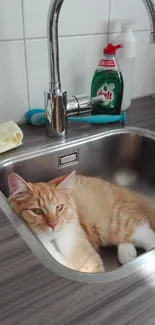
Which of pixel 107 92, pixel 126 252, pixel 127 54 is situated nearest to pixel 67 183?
pixel 126 252

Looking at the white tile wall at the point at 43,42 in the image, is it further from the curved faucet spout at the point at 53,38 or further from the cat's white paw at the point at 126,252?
the cat's white paw at the point at 126,252

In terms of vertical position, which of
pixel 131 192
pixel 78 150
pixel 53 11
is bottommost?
pixel 131 192

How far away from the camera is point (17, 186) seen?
604 mm

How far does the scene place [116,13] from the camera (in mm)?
902

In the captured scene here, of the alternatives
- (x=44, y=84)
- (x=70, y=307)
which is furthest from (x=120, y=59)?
(x=70, y=307)

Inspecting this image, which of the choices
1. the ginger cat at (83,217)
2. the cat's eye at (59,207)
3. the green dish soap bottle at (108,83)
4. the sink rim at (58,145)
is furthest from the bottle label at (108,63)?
the cat's eye at (59,207)

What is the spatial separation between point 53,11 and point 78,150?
334mm

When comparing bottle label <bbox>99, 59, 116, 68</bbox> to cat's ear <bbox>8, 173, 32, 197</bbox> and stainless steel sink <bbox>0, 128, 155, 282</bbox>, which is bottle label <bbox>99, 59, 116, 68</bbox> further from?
cat's ear <bbox>8, 173, 32, 197</bbox>

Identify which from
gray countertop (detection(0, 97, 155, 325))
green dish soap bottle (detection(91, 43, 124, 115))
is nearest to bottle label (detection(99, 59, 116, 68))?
green dish soap bottle (detection(91, 43, 124, 115))

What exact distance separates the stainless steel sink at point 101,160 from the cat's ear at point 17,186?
0.12 ft

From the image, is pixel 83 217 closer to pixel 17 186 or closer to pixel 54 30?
pixel 17 186

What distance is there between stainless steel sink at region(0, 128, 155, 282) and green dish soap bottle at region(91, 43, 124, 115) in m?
0.08

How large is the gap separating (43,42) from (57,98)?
18 cm

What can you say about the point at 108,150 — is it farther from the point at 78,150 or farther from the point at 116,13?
the point at 116,13
